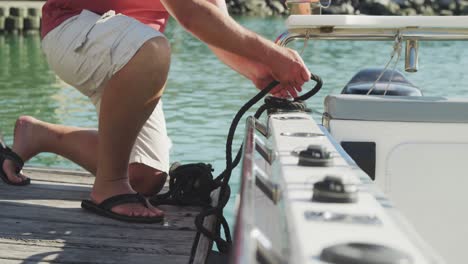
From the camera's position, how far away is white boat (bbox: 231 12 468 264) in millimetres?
956

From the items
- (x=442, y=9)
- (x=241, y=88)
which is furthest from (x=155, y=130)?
(x=442, y=9)

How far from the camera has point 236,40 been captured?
2.26 metres

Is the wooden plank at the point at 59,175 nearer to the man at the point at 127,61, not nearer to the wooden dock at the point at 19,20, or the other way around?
the man at the point at 127,61

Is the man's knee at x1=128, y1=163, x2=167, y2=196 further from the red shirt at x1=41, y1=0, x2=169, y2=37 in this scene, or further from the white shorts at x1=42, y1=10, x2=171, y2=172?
the red shirt at x1=41, y1=0, x2=169, y2=37

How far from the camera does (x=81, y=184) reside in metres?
3.20

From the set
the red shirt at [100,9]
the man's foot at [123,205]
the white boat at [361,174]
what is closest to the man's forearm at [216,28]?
the white boat at [361,174]

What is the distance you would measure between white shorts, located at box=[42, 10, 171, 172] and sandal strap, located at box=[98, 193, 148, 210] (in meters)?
0.37

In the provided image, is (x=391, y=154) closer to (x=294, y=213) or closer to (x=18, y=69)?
(x=294, y=213)

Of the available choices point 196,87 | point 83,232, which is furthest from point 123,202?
point 196,87

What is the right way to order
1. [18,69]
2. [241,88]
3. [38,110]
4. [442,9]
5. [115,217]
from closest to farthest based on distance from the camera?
[115,217]
[38,110]
[241,88]
[18,69]
[442,9]

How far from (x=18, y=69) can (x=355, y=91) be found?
12.5m

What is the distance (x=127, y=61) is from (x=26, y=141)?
838 millimetres

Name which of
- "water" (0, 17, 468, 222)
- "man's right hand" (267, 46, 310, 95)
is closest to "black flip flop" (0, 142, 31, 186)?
"man's right hand" (267, 46, 310, 95)

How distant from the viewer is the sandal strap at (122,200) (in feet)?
8.36
